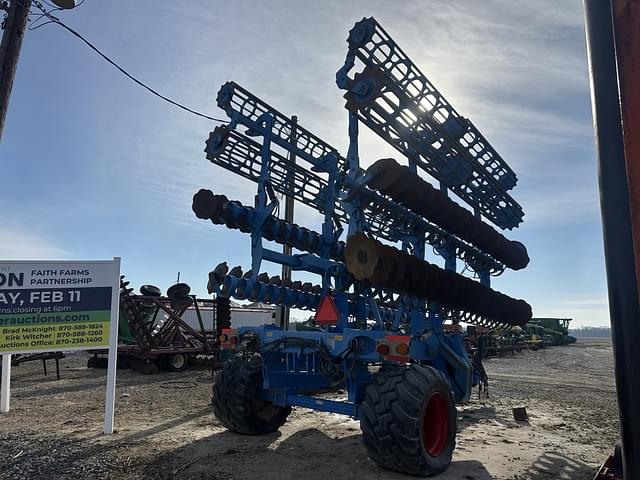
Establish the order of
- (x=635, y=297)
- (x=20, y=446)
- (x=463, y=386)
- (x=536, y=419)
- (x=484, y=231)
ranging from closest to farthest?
(x=635, y=297) → (x=20, y=446) → (x=463, y=386) → (x=536, y=419) → (x=484, y=231)

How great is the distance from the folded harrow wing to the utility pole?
129 inches

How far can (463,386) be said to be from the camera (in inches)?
304

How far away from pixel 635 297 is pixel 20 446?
6.95m

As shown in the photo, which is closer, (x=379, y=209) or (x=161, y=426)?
(x=161, y=426)

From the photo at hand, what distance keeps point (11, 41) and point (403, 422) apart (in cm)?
833

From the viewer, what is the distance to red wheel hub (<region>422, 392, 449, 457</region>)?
5.69 m

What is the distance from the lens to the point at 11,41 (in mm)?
7832

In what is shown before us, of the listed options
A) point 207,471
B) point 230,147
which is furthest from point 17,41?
point 207,471

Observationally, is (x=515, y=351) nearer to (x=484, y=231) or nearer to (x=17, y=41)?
(x=484, y=231)

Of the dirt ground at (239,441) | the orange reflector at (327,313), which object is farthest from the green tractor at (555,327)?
the orange reflector at (327,313)

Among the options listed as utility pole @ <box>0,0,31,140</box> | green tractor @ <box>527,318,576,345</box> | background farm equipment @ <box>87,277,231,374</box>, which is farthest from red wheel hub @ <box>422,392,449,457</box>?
green tractor @ <box>527,318,576,345</box>

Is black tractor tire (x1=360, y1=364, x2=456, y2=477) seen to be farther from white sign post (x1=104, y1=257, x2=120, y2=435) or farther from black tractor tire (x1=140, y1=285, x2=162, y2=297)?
black tractor tire (x1=140, y1=285, x2=162, y2=297)

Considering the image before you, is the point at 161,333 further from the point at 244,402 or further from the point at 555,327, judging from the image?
the point at 555,327

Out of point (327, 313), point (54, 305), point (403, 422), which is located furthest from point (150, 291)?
point (403, 422)
